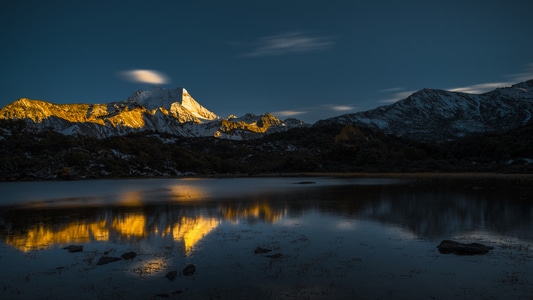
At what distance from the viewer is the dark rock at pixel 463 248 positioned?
18.9m

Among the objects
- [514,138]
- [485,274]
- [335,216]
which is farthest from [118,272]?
[514,138]

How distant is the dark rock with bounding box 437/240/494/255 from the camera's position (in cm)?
1889

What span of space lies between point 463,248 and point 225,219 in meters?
18.4

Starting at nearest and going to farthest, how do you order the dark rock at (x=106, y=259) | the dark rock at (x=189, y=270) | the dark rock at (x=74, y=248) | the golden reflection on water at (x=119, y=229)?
1. the dark rock at (x=189, y=270)
2. the dark rock at (x=106, y=259)
3. the dark rock at (x=74, y=248)
4. the golden reflection on water at (x=119, y=229)

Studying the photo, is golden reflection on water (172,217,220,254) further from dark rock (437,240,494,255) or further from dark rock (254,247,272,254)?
dark rock (437,240,494,255)

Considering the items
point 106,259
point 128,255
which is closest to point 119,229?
point 128,255

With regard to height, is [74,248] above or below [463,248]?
above

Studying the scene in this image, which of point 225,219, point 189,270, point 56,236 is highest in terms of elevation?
point 56,236

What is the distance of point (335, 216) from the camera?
32.6 m

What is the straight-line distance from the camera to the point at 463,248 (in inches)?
753

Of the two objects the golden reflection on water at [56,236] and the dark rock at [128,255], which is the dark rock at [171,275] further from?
the golden reflection on water at [56,236]

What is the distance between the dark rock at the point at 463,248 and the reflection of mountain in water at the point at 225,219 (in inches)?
149

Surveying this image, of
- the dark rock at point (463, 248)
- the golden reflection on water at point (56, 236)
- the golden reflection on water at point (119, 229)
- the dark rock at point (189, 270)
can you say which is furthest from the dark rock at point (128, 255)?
the dark rock at point (463, 248)

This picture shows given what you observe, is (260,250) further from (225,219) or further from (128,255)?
(225,219)
